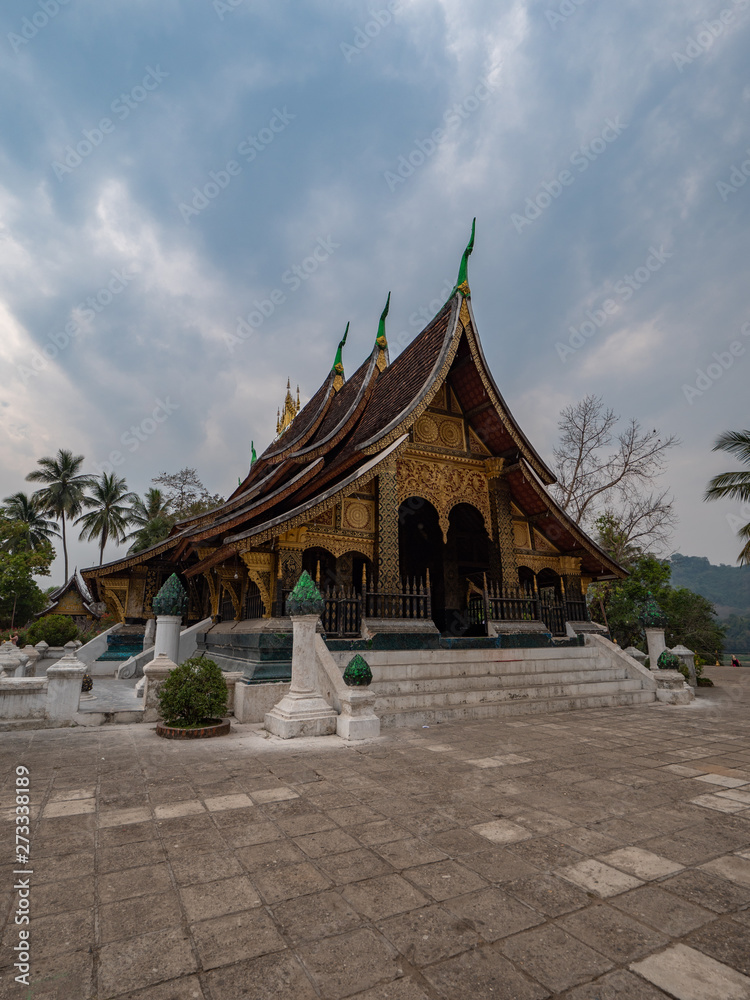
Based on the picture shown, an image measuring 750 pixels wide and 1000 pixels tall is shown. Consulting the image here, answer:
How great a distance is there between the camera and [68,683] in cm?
687

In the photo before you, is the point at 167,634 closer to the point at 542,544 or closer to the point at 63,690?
the point at 63,690

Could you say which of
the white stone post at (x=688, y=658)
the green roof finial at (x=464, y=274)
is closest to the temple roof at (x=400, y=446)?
the green roof finial at (x=464, y=274)

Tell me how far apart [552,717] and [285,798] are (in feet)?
16.3

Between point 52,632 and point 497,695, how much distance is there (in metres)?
15.8

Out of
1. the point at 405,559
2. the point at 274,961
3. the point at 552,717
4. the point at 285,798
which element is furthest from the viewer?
the point at 405,559

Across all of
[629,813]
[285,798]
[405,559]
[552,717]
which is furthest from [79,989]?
[405,559]

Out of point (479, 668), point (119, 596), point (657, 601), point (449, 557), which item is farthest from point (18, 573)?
point (657, 601)

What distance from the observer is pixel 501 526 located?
36.5 feet

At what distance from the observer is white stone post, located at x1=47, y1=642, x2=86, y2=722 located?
6777 mm

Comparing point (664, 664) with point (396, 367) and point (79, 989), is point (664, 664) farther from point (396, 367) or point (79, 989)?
point (79, 989)

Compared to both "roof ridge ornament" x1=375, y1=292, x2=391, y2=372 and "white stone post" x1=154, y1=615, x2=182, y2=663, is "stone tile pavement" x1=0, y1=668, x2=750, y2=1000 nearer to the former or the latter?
"white stone post" x1=154, y1=615, x2=182, y2=663

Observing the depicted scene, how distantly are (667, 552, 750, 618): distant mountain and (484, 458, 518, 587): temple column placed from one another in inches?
5627

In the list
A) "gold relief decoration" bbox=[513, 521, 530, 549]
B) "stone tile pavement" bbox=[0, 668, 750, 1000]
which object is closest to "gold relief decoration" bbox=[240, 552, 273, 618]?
A: "stone tile pavement" bbox=[0, 668, 750, 1000]

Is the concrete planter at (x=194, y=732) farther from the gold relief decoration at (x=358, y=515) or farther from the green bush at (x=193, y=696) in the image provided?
the gold relief decoration at (x=358, y=515)
